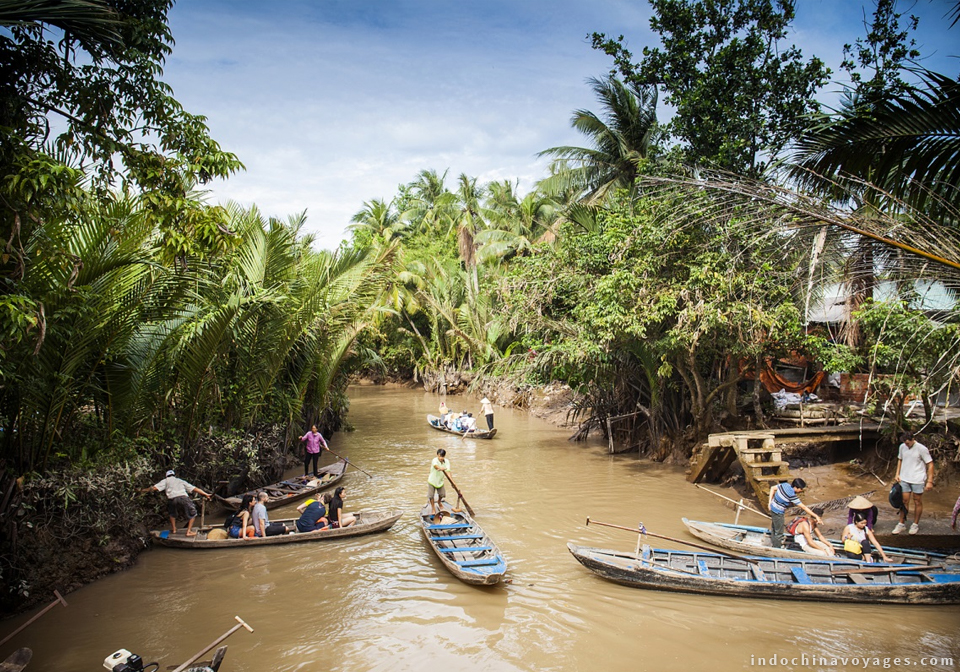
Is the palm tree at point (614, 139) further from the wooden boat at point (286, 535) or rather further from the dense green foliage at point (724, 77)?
the wooden boat at point (286, 535)

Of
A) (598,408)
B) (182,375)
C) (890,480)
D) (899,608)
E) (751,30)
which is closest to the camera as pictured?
(899,608)

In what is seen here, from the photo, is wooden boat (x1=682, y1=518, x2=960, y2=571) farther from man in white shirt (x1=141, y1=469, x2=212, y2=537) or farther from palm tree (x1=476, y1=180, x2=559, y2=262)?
palm tree (x1=476, y1=180, x2=559, y2=262)

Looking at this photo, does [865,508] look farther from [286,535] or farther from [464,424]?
[464,424]

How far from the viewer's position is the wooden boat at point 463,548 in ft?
26.6

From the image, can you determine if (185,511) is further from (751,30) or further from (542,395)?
(542,395)

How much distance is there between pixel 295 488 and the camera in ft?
42.6

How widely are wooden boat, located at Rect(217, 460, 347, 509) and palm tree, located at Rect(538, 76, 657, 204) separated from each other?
516 inches

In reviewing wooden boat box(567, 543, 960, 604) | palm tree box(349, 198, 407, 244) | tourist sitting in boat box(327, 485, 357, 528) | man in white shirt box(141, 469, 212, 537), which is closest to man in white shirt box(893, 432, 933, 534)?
wooden boat box(567, 543, 960, 604)

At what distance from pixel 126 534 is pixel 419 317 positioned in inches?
1139

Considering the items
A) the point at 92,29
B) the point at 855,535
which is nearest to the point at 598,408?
the point at 855,535

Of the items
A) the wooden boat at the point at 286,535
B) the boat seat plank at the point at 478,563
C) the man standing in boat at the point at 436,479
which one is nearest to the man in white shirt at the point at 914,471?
the boat seat plank at the point at 478,563

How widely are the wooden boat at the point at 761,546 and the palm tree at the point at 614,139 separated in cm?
1393

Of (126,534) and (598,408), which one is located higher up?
(598,408)

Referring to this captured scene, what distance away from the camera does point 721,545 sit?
9.45 meters
